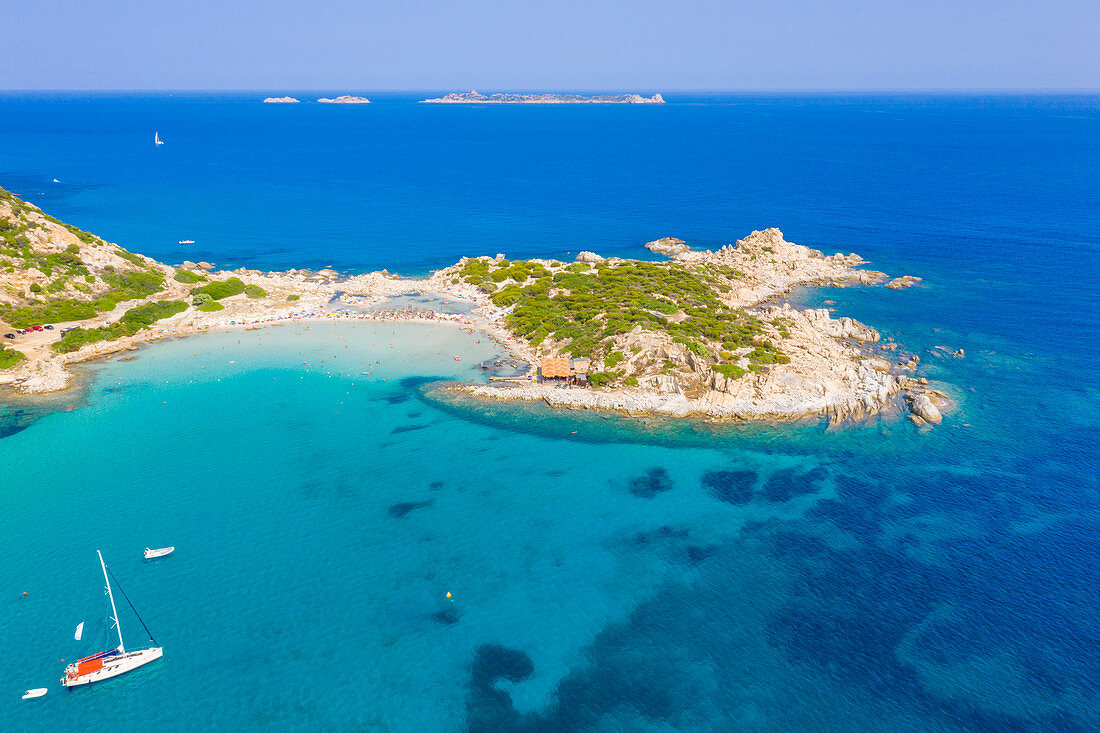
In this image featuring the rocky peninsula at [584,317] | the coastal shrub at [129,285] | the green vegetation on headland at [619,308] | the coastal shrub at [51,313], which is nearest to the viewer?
the rocky peninsula at [584,317]

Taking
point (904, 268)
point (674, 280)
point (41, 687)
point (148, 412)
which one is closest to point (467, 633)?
point (41, 687)

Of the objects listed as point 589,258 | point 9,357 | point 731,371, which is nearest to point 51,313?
point 9,357

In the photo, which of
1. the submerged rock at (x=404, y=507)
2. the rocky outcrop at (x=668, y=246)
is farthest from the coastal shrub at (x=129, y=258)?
the rocky outcrop at (x=668, y=246)

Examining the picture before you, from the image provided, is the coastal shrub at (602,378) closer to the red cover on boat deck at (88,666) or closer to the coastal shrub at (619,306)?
the coastal shrub at (619,306)

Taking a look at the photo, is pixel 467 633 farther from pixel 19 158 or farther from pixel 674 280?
pixel 19 158

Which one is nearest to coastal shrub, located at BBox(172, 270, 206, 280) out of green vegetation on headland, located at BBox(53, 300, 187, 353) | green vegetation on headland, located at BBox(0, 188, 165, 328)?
green vegetation on headland, located at BBox(0, 188, 165, 328)

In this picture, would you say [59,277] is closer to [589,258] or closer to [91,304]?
[91,304]

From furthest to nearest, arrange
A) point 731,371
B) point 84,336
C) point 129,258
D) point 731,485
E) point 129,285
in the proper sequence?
point 129,258 < point 129,285 < point 84,336 < point 731,371 < point 731,485
